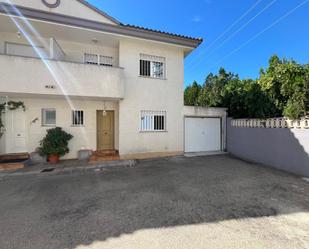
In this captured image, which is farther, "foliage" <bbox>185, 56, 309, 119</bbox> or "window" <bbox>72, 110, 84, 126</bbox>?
"window" <bbox>72, 110, 84, 126</bbox>

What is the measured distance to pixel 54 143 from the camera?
345 inches

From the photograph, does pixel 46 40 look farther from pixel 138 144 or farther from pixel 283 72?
pixel 283 72

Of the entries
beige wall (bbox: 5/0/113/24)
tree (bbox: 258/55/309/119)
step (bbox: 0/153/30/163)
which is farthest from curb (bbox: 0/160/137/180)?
tree (bbox: 258/55/309/119)

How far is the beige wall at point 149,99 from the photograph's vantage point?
9625 millimetres

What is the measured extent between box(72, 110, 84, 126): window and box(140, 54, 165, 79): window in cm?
414

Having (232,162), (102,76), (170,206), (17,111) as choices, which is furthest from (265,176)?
(17,111)

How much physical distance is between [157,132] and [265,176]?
5.59m

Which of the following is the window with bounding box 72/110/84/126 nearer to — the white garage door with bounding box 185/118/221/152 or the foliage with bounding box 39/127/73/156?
the foliage with bounding box 39/127/73/156

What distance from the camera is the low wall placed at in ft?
23.1

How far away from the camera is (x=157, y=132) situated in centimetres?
1023

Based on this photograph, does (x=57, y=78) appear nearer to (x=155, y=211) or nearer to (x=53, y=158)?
(x=53, y=158)

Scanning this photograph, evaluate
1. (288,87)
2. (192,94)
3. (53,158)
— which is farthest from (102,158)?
(192,94)

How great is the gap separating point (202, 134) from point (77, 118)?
25.5 feet

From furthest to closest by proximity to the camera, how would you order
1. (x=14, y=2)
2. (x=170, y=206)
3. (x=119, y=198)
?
(x=14, y=2), (x=119, y=198), (x=170, y=206)
